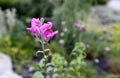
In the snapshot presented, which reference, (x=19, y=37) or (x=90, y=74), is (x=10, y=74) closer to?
(x=90, y=74)

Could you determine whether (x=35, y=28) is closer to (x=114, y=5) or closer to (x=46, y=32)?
(x=46, y=32)

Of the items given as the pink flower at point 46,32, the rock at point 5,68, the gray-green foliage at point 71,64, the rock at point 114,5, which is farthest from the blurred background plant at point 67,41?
the rock at point 114,5

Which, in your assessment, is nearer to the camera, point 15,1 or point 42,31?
point 42,31

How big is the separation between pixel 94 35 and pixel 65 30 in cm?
86

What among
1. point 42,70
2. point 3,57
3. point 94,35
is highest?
point 94,35

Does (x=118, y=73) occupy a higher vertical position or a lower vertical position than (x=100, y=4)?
lower

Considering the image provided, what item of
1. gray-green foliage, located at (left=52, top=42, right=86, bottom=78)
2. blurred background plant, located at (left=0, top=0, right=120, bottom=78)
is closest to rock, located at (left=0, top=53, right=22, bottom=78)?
blurred background plant, located at (left=0, top=0, right=120, bottom=78)

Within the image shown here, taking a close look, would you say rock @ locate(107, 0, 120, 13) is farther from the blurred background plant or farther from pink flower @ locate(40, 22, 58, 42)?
pink flower @ locate(40, 22, 58, 42)

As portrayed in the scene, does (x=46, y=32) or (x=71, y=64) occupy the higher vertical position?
(x=71, y=64)

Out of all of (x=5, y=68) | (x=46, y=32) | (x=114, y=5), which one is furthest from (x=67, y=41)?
(x=114, y=5)

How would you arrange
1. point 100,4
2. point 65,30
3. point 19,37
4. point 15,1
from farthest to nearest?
point 100,4, point 15,1, point 19,37, point 65,30

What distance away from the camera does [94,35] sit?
15.9 feet

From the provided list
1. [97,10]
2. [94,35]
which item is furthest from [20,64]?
[97,10]

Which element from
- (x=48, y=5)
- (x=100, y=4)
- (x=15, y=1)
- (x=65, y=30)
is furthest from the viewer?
(x=100, y=4)
